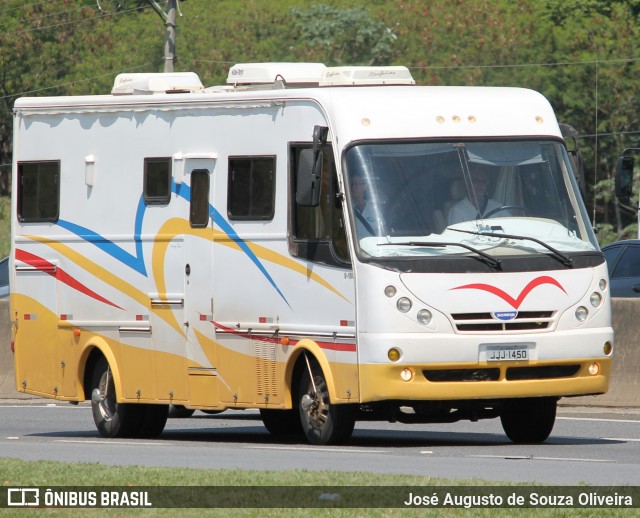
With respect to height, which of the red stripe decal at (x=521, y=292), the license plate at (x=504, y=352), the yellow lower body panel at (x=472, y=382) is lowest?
the yellow lower body panel at (x=472, y=382)

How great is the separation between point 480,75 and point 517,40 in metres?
2.32

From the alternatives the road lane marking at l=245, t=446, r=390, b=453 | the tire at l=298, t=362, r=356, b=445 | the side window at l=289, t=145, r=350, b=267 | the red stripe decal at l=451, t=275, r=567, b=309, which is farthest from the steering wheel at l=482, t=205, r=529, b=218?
the road lane marking at l=245, t=446, r=390, b=453

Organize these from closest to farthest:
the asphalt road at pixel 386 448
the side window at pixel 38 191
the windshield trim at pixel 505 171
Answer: the asphalt road at pixel 386 448
the windshield trim at pixel 505 171
the side window at pixel 38 191

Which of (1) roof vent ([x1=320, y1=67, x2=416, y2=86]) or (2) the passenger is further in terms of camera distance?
(1) roof vent ([x1=320, y1=67, x2=416, y2=86])

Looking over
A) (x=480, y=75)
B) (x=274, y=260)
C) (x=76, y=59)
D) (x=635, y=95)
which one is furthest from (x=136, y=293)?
(x=76, y=59)

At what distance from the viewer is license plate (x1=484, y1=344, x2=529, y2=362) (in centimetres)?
1422

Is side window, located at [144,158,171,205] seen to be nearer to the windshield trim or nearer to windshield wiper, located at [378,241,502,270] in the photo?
the windshield trim

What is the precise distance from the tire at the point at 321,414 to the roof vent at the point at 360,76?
2552 millimetres

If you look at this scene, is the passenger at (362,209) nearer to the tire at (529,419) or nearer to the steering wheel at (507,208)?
the steering wheel at (507,208)

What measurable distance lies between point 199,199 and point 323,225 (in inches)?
66.3

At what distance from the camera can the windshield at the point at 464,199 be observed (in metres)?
14.4

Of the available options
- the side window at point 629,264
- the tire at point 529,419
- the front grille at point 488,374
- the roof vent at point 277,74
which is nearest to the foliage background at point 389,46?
the side window at point 629,264

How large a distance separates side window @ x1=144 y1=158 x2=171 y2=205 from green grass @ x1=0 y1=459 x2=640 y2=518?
3.97 m

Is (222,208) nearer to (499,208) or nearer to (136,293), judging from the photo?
(136,293)
